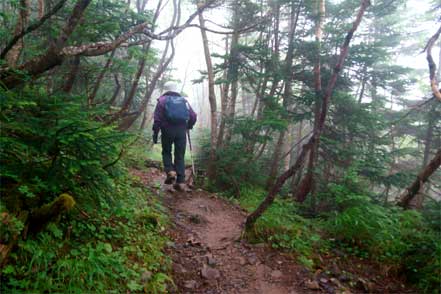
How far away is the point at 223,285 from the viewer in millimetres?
4109

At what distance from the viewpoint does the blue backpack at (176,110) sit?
24.4 feet

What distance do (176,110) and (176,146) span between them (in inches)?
37.4

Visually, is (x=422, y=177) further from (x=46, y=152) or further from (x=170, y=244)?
(x=46, y=152)

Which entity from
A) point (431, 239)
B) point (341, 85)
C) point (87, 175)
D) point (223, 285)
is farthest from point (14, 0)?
point (341, 85)

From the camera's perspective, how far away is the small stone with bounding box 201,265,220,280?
422cm

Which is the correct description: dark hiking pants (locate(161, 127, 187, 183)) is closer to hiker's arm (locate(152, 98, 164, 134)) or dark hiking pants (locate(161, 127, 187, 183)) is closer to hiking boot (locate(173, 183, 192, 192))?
hiking boot (locate(173, 183, 192, 192))

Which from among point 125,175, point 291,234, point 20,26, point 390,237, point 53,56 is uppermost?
point 20,26

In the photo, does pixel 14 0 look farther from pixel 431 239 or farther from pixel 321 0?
pixel 321 0

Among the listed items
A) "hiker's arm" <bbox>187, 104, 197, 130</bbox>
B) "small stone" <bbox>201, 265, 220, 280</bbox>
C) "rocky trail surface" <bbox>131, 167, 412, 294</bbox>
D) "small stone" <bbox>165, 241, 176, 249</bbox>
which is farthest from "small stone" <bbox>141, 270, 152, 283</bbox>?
"hiker's arm" <bbox>187, 104, 197, 130</bbox>

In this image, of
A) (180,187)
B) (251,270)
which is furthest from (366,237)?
(180,187)

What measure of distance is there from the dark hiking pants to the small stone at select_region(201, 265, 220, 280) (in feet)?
11.9

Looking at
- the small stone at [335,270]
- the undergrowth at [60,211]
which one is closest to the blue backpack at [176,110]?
the undergrowth at [60,211]

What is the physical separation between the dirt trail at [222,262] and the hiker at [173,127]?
4.60ft

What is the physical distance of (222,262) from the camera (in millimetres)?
4648
